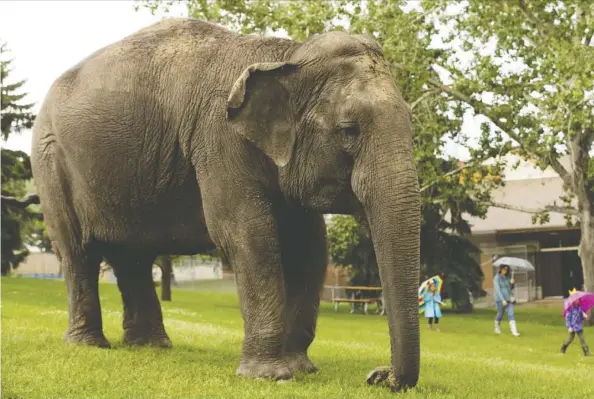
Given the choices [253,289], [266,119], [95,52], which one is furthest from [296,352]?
[95,52]

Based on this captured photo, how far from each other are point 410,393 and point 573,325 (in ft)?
35.8

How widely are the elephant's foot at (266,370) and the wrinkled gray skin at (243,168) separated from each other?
19 mm

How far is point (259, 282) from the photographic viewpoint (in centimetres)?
844

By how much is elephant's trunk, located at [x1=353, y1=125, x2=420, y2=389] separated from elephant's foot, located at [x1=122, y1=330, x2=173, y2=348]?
4496 mm

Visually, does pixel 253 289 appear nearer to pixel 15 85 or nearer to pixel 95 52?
pixel 95 52

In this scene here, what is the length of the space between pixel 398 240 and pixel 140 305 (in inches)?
197

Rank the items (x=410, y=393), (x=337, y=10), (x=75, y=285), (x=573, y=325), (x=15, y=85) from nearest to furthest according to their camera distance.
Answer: (x=410, y=393)
(x=75, y=285)
(x=573, y=325)
(x=337, y=10)
(x=15, y=85)

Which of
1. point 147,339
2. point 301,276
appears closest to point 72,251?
point 147,339

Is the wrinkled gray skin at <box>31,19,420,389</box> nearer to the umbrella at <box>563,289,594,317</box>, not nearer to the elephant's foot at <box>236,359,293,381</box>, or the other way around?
the elephant's foot at <box>236,359,293,381</box>

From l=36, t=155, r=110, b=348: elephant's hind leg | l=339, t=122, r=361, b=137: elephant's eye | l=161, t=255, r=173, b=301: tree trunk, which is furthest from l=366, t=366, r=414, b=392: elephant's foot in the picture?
l=161, t=255, r=173, b=301: tree trunk

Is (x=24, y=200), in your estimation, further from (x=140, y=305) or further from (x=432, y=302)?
(x=432, y=302)

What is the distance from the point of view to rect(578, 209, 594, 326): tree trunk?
1071 inches

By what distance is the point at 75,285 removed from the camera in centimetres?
1075

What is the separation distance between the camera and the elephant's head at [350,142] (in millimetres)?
7359
